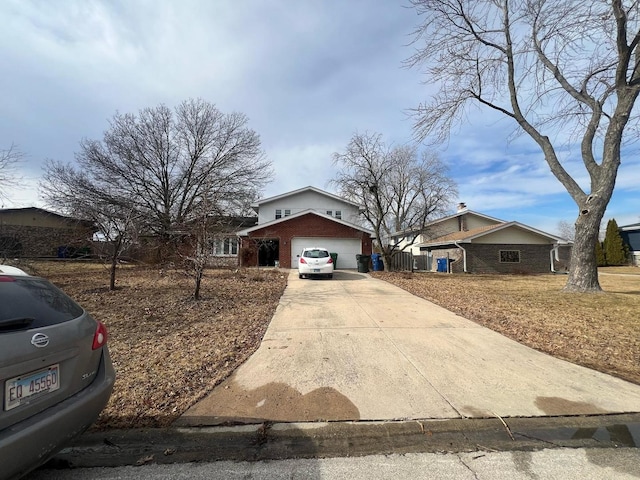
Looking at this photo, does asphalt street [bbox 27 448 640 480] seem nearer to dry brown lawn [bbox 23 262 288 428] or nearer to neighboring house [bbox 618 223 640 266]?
dry brown lawn [bbox 23 262 288 428]

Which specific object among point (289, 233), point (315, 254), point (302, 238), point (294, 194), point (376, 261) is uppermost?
point (294, 194)

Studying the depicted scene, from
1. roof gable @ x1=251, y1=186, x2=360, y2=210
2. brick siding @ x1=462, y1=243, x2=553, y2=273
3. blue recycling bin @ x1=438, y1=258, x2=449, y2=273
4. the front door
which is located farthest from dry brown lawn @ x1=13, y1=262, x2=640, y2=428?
roof gable @ x1=251, y1=186, x2=360, y2=210

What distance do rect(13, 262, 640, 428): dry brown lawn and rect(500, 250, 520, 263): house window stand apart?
47.2 feet

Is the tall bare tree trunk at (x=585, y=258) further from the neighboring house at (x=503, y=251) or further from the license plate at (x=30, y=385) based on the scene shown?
the license plate at (x=30, y=385)

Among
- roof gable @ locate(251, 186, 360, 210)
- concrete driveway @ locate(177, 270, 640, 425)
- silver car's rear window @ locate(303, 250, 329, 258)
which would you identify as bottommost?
concrete driveway @ locate(177, 270, 640, 425)

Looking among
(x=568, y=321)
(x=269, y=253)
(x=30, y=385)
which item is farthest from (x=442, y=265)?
(x=30, y=385)

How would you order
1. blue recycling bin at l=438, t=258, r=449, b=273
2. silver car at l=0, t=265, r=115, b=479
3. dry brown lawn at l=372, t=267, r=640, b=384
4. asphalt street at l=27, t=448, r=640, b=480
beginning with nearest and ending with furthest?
silver car at l=0, t=265, r=115, b=479, asphalt street at l=27, t=448, r=640, b=480, dry brown lawn at l=372, t=267, r=640, b=384, blue recycling bin at l=438, t=258, r=449, b=273

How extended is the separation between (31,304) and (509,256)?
89.9 ft

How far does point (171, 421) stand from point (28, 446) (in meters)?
1.37

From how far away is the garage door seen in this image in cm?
2211

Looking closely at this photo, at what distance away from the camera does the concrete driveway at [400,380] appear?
3.37 metres

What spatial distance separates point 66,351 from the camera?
7.70 ft

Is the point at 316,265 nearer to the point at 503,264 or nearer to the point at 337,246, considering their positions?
the point at 337,246

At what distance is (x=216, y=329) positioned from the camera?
6.27 metres
